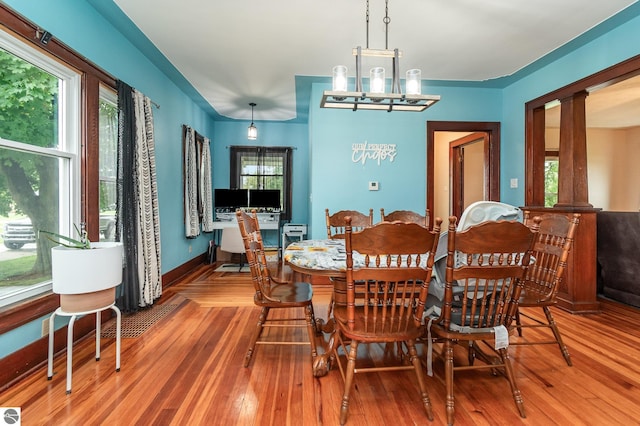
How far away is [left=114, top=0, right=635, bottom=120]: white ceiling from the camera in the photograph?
246 cm

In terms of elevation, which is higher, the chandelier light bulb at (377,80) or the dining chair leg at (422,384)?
the chandelier light bulb at (377,80)

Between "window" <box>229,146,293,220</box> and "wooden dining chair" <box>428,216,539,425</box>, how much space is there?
4.82m

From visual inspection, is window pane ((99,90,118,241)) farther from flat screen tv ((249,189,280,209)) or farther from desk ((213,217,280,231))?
flat screen tv ((249,189,280,209))

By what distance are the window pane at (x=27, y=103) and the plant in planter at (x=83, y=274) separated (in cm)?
77

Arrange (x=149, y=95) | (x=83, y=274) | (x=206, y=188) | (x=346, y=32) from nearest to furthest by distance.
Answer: (x=83, y=274), (x=346, y=32), (x=149, y=95), (x=206, y=188)

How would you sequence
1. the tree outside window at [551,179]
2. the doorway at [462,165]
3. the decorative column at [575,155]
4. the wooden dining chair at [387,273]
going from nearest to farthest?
the wooden dining chair at [387,273] < the decorative column at [575,155] < the doorway at [462,165] < the tree outside window at [551,179]

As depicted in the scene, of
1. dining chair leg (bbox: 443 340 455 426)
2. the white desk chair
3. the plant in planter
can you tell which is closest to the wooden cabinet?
dining chair leg (bbox: 443 340 455 426)

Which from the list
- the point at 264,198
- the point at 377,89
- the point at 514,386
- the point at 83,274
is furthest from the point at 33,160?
the point at 264,198

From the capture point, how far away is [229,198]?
5.80 metres

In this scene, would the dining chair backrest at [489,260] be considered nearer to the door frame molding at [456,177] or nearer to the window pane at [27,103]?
the window pane at [27,103]

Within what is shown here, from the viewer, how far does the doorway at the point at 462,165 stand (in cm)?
411

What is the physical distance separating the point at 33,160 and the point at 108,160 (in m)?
0.87

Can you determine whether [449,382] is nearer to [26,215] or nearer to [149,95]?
[26,215]

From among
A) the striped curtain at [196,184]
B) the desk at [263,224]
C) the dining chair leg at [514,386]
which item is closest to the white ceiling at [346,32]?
the striped curtain at [196,184]
